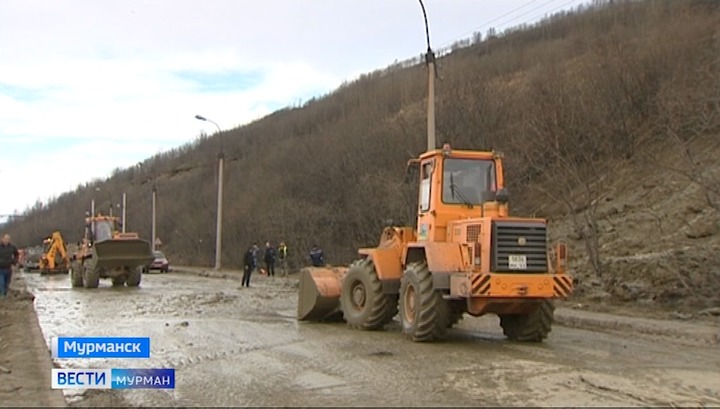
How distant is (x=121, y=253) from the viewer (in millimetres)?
30484

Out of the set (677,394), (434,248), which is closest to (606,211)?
(434,248)

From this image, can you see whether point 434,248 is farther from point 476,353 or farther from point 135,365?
point 135,365

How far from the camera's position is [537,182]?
31734mm

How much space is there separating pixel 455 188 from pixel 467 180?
0.28 metres

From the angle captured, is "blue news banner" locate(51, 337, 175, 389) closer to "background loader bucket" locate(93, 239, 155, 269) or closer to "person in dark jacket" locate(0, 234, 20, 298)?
"person in dark jacket" locate(0, 234, 20, 298)

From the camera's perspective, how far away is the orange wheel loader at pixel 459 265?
12609 mm

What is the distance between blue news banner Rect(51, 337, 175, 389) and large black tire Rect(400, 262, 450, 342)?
4312mm

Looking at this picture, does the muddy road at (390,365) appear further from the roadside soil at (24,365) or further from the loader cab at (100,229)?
the loader cab at (100,229)

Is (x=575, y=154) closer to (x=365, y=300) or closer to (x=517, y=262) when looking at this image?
(x=365, y=300)

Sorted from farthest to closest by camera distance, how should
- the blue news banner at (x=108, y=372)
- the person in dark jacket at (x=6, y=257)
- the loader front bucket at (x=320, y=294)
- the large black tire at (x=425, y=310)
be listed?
the person in dark jacket at (x=6, y=257)
the loader front bucket at (x=320, y=294)
the large black tire at (x=425, y=310)
the blue news banner at (x=108, y=372)

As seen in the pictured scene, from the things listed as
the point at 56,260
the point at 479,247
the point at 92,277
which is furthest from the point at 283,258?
the point at 479,247

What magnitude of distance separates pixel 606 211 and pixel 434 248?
60.0ft

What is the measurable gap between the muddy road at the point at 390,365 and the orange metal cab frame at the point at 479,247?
0.92 metres

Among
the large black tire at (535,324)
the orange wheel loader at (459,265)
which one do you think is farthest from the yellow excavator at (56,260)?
the large black tire at (535,324)
